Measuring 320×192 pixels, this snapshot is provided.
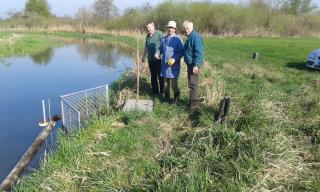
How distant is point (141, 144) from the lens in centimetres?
621

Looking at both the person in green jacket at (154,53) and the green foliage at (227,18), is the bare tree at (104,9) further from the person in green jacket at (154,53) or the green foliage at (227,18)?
the person in green jacket at (154,53)

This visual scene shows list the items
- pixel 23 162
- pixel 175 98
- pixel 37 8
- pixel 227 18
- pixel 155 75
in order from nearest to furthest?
pixel 23 162
pixel 175 98
pixel 155 75
pixel 227 18
pixel 37 8

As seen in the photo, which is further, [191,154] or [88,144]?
[88,144]

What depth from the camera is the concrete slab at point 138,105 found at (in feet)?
25.4

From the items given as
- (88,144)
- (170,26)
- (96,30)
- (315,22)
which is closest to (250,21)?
(315,22)

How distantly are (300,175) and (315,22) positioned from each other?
3573 cm

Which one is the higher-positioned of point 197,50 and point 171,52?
point 197,50

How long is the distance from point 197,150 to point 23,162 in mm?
3031

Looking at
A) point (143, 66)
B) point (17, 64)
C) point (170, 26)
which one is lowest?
point (17, 64)

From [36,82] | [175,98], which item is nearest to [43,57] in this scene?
[36,82]

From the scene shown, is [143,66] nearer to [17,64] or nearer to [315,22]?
[17,64]

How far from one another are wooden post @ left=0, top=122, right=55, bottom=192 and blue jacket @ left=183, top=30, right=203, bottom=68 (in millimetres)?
3248

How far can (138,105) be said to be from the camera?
7.85 metres

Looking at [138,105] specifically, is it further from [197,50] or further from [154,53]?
[197,50]
